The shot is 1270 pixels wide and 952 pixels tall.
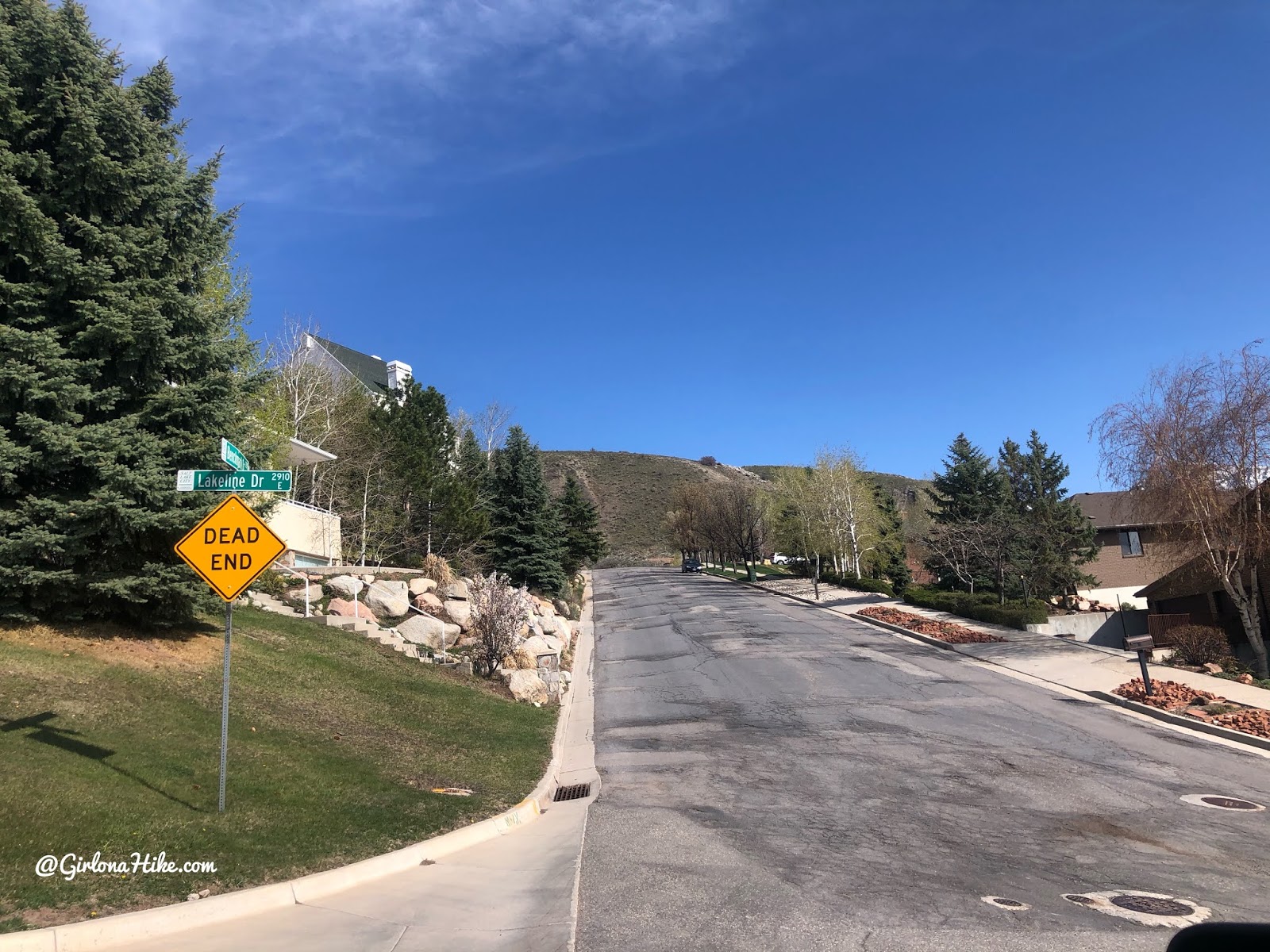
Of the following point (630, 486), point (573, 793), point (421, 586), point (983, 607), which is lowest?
point (573, 793)

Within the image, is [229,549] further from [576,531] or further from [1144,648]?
[576,531]

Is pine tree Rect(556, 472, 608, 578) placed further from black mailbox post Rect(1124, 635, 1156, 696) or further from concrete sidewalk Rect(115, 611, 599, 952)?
concrete sidewalk Rect(115, 611, 599, 952)

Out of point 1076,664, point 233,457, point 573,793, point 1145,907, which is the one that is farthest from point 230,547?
point 1076,664

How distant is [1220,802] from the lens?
9.24 m

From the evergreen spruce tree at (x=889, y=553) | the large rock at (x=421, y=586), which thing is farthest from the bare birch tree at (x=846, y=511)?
the large rock at (x=421, y=586)

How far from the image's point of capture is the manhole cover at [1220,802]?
900cm

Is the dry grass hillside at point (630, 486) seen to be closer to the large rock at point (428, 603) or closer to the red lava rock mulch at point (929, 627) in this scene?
the red lava rock mulch at point (929, 627)

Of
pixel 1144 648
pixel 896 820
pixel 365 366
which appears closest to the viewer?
pixel 896 820

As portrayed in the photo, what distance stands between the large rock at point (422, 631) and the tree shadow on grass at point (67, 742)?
1171 cm

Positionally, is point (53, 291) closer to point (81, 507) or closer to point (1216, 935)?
point (81, 507)

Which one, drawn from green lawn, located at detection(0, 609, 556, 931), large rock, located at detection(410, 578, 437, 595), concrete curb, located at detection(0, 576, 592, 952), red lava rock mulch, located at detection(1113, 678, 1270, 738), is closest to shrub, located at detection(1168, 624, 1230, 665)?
red lava rock mulch, located at detection(1113, 678, 1270, 738)

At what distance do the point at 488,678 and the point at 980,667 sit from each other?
12855 millimetres

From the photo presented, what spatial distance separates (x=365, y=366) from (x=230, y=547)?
2054 inches

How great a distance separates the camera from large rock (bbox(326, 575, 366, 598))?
2094cm
